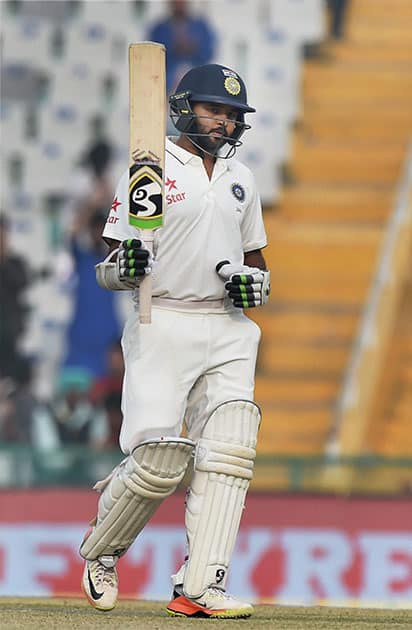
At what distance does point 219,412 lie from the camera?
4969 millimetres

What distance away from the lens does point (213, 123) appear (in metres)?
5.05

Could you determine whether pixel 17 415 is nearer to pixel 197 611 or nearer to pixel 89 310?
pixel 89 310

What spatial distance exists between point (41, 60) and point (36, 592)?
5829 millimetres

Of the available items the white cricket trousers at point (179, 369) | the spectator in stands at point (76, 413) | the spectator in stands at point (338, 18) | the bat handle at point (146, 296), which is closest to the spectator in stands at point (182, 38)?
the spectator in stands at point (338, 18)


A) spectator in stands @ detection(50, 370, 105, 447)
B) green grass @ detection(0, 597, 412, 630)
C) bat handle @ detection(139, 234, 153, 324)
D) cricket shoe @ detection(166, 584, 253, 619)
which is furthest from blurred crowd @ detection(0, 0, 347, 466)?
cricket shoe @ detection(166, 584, 253, 619)

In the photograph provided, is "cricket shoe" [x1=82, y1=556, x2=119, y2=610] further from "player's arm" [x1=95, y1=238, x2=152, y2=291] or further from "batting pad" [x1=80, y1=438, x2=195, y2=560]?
"player's arm" [x1=95, y1=238, x2=152, y2=291]

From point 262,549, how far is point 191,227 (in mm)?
3618

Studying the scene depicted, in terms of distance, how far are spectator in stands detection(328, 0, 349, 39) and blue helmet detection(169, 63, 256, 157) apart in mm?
8543

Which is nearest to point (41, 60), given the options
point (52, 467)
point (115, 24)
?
point (115, 24)

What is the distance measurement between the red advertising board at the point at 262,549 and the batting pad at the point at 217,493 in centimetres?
316

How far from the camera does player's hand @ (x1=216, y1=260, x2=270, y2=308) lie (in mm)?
4914

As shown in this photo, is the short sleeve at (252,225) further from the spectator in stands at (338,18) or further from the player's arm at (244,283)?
the spectator in stands at (338,18)

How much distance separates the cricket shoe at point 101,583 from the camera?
507 cm

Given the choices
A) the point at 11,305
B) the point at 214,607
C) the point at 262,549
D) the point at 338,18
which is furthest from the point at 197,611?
the point at 338,18
